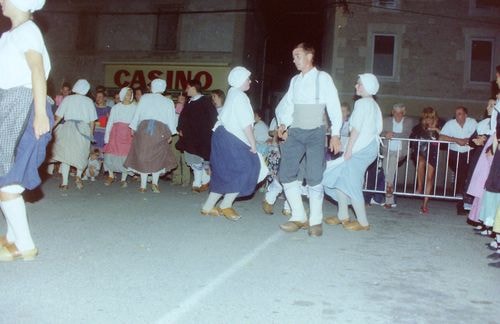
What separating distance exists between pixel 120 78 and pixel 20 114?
2157cm

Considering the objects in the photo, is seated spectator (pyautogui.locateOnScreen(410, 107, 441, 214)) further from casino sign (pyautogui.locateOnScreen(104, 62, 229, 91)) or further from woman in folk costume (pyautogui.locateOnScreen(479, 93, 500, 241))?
casino sign (pyautogui.locateOnScreen(104, 62, 229, 91))

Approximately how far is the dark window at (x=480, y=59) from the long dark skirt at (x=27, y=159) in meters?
18.7

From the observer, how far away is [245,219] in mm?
7227

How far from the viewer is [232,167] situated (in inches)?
280

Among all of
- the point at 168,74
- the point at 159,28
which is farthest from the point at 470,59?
the point at 159,28

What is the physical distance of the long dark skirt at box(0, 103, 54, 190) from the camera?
423cm

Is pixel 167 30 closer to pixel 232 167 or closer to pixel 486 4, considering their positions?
pixel 486 4

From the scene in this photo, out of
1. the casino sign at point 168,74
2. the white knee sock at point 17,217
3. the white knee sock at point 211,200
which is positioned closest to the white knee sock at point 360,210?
the white knee sock at point 211,200

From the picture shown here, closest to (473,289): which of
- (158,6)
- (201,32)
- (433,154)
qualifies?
(433,154)

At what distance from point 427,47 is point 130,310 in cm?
1864

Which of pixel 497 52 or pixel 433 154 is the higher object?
pixel 497 52

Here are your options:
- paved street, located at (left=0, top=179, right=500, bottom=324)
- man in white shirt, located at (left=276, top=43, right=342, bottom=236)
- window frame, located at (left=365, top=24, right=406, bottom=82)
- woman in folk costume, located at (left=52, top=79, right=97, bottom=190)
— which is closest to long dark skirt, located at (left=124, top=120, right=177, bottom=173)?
woman in folk costume, located at (left=52, top=79, right=97, bottom=190)

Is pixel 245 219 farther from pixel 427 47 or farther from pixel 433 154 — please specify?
pixel 427 47

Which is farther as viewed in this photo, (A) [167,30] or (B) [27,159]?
(A) [167,30]
